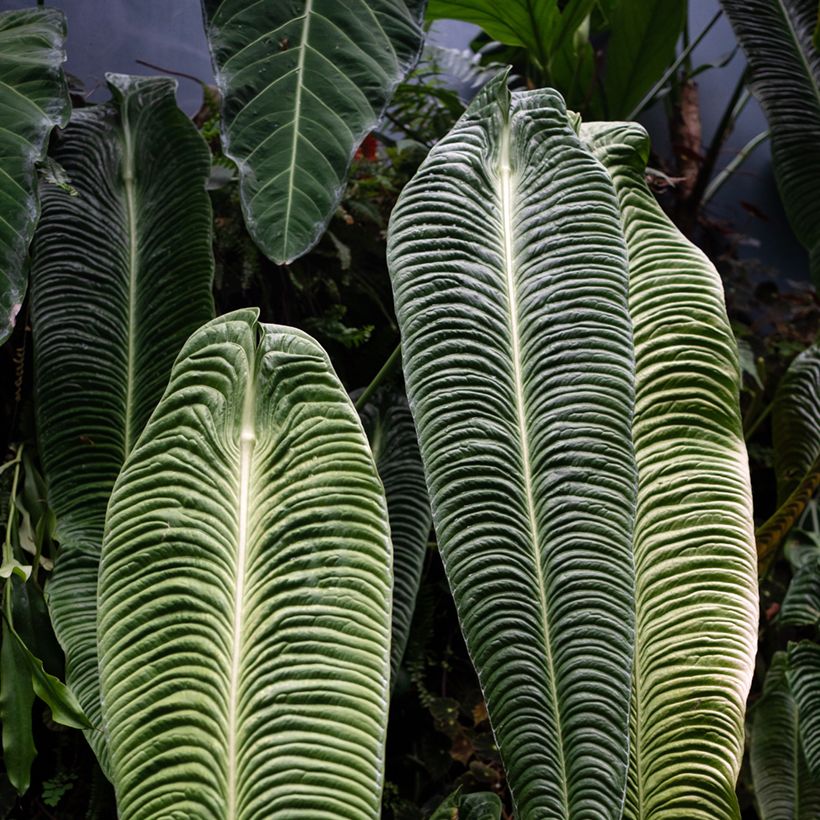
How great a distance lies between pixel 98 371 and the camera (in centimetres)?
104

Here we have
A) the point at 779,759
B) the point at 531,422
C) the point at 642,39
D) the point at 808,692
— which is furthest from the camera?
the point at 642,39

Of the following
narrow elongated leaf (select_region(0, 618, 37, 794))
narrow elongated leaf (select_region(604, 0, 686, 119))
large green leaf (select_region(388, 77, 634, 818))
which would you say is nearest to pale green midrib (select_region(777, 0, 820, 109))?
narrow elongated leaf (select_region(604, 0, 686, 119))

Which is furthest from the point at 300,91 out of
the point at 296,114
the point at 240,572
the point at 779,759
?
the point at 779,759

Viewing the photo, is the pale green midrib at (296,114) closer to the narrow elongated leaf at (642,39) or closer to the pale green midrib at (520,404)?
the pale green midrib at (520,404)

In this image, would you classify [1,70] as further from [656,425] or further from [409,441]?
[656,425]

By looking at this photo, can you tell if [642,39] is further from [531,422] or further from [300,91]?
[531,422]

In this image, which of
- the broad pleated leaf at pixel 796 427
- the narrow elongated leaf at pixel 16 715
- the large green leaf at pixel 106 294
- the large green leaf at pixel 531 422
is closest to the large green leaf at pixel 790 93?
the broad pleated leaf at pixel 796 427

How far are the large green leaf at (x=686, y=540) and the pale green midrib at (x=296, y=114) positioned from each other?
1.25 feet

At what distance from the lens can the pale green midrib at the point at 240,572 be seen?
0.58 m

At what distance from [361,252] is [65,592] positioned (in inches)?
32.5

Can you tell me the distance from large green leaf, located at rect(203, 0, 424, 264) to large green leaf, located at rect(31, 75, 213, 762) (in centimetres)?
20

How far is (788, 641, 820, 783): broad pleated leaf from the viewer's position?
121cm

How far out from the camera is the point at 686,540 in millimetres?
838

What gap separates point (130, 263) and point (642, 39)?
1.18 meters
